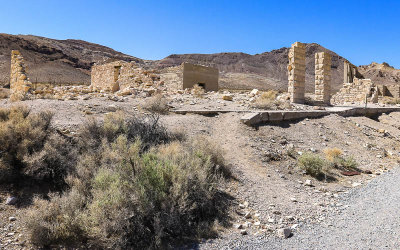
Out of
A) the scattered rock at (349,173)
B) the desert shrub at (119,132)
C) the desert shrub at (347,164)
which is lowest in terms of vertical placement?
the scattered rock at (349,173)

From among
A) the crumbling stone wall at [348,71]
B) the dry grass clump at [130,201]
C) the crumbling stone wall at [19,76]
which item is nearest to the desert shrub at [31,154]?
the dry grass clump at [130,201]

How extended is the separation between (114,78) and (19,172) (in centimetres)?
1328

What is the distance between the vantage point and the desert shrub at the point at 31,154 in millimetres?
4500

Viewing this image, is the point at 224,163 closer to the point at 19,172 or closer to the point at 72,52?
the point at 19,172

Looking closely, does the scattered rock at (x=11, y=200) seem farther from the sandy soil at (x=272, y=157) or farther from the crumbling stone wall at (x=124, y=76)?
the crumbling stone wall at (x=124, y=76)

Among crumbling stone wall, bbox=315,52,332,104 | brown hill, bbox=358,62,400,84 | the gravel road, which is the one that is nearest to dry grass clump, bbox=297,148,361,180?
the gravel road

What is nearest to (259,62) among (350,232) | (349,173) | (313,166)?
(349,173)

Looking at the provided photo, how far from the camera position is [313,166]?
6.38 meters

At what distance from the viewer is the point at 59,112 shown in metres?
7.45

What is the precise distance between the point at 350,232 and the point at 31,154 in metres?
4.90

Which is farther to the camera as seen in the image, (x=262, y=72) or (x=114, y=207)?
(x=262, y=72)

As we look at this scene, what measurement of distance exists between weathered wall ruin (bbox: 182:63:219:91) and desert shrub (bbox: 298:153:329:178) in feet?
35.8

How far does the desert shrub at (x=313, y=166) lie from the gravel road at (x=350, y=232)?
110 centimetres

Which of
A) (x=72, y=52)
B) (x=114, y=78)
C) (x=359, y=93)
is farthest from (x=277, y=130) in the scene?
(x=72, y=52)
